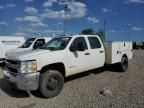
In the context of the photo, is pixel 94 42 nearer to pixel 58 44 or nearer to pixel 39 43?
pixel 58 44

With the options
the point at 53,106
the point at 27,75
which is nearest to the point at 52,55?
the point at 27,75

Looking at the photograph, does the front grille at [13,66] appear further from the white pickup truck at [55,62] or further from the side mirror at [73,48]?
the side mirror at [73,48]

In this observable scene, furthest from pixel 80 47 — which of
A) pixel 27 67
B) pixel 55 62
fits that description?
pixel 27 67

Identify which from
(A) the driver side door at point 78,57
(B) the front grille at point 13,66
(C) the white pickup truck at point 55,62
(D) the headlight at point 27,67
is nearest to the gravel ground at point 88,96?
(C) the white pickup truck at point 55,62

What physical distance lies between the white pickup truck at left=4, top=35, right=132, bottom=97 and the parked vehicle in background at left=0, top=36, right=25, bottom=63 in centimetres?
677

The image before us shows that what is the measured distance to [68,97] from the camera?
654 cm

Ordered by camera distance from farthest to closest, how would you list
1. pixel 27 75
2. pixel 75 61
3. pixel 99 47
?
1. pixel 99 47
2. pixel 75 61
3. pixel 27 75

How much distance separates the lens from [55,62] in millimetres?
6777

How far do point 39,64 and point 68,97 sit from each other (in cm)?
143

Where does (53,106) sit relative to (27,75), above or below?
below

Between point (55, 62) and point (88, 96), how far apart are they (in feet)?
5.12

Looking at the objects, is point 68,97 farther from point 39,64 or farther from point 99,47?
point 99,47

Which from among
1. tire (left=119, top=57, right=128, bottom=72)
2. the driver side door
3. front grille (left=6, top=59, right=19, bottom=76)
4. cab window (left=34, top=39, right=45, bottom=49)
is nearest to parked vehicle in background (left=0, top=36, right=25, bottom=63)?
cab window (left=34, top=39, right=45, bottom=49)

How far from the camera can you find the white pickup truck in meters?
6.15
